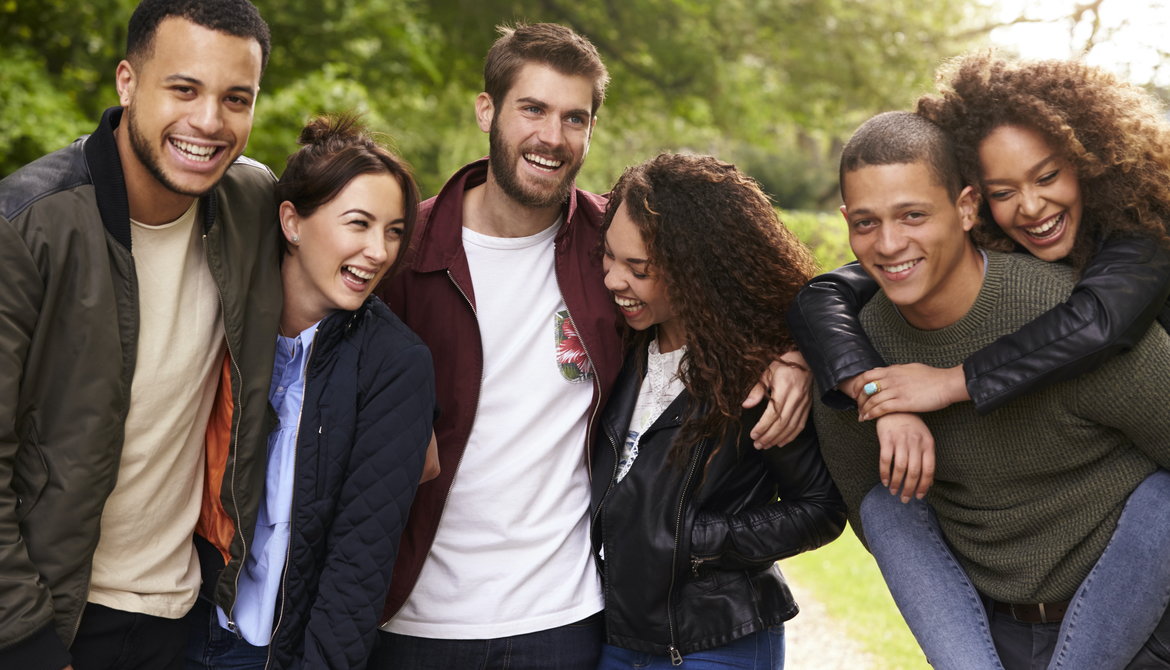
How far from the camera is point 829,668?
5.76 meters

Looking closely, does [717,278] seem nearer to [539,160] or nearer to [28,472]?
[539,160]

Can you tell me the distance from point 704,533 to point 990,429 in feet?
2.81

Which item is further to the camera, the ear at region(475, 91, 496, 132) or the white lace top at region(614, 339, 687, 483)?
the ear at region(475, 91, 496, 132)

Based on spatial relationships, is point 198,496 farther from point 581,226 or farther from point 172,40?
point 581,226

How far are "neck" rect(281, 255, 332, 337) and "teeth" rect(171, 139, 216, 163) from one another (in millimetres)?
448

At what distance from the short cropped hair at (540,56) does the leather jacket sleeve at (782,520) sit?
1464 mm

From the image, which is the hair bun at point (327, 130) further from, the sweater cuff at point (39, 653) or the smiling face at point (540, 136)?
the sweater cuff at point (39, 653)

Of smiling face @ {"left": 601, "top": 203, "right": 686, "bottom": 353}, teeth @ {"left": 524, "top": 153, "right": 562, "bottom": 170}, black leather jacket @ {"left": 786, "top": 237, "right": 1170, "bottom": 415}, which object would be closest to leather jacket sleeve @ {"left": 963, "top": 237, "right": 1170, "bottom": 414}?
black leather jacket @ {"left": 786, "top": 237, "right": 1170, "bottom": 415}

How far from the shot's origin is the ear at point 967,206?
243 centimetres

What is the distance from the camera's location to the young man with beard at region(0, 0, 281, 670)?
2000 millimetres

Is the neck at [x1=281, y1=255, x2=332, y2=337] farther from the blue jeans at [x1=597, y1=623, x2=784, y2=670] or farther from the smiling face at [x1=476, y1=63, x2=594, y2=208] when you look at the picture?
the blue jeans at [x1=597, y1=623, x2=784, y2=670]

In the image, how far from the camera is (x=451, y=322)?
9.55 feet

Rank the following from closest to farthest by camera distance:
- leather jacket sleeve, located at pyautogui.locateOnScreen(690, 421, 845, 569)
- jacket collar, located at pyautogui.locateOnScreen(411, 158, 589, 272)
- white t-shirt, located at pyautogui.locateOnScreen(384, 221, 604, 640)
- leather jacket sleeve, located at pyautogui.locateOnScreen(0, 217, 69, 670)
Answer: leather jacket sleeve, located at pyautogui.locateOnScreen(0, 217, 69, 670)
leather jacket sleeve, located at pyautogui.locateOnScreen(690, 421, 845, 569)
white t-shirt, located at pyautogui.locateOnScreen(384, 221, 604, 640)
jacket collar, located at pyautogui.locateOnScreen(411, 158, 589, 272)

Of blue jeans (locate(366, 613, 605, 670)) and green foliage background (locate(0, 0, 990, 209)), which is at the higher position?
green foliage background (locate(0, 0, 990, 209))
